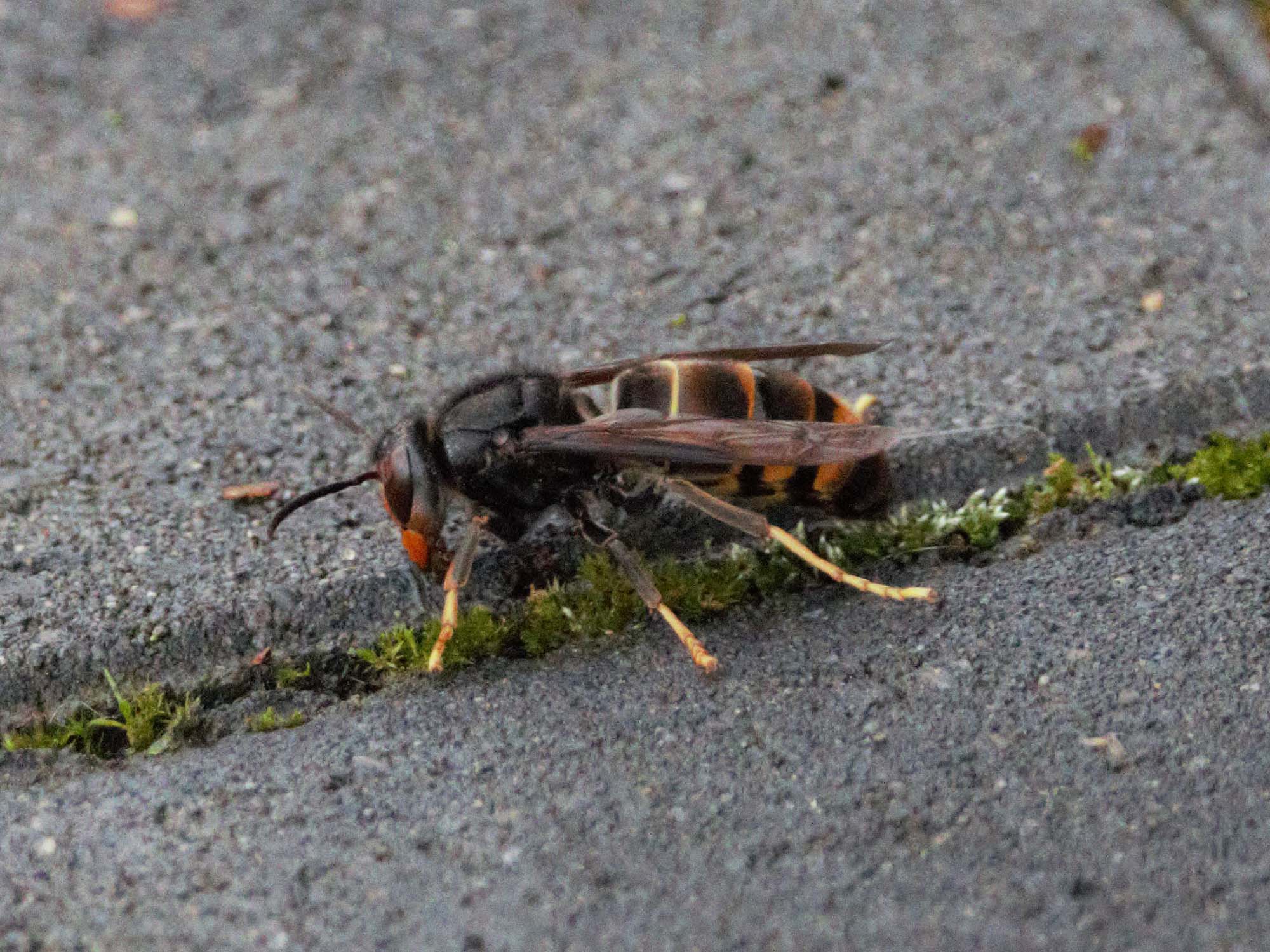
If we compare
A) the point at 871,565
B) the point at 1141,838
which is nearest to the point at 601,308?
the point at 871,565

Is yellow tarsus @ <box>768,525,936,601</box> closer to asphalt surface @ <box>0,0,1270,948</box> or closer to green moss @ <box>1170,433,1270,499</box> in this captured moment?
asphalt surface @ <box>0,0,1270,948</box>

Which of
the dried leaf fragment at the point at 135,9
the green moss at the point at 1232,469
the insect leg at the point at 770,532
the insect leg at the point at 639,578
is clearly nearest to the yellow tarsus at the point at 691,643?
the insect leg at the point at 639,578

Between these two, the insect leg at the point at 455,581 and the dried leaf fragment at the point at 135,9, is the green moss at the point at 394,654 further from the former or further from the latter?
the dried leaf fragment at the point at 135,9

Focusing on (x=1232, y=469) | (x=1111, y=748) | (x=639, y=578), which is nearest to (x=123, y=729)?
(x=639, y=578)

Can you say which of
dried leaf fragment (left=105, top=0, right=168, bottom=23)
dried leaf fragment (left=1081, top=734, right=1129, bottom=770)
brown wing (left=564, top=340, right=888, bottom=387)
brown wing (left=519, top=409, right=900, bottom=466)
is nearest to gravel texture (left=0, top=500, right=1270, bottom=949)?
dried leaf fragment (left=1081, top=734, right=1129, bottom=770)

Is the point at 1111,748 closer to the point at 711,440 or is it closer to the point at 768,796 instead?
the point at 768,796

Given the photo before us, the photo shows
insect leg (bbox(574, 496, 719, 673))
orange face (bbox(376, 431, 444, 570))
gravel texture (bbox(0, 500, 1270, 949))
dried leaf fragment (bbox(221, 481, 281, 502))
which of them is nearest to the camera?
gravel texture (bbox(0, 500, 1270, 949))

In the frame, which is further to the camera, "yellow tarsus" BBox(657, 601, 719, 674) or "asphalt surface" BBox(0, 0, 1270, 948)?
"yellow tarsus" BBox(657, 601, 719, 674)

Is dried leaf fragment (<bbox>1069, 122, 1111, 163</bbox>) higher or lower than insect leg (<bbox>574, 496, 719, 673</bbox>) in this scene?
higher
